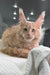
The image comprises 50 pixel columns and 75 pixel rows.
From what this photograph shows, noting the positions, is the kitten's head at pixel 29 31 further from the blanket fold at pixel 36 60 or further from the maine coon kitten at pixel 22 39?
the blanket fold at pixel 36 60

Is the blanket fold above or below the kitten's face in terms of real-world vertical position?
below

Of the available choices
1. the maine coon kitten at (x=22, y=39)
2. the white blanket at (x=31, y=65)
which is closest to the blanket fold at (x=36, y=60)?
the white blanket at (x=31, y=65)

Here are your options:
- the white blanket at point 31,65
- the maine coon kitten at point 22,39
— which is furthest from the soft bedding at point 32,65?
the maine coon kitten at point 22,39

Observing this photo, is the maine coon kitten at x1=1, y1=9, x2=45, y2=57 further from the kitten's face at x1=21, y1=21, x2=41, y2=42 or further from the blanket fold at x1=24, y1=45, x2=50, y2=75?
the blanket fold at x1=24, y1=45, x2=50, y2=75

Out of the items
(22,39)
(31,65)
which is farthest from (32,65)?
(22,39)

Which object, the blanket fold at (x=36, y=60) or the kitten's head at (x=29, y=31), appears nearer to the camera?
the blanket fold at (x=36, y=60)

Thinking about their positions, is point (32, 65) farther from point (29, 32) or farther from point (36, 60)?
point (29, 32)

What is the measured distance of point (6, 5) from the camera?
1.66 meters

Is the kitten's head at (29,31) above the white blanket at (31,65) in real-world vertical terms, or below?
above

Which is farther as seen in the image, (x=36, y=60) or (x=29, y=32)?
(x=29, y=32)

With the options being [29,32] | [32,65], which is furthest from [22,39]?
[32,65]

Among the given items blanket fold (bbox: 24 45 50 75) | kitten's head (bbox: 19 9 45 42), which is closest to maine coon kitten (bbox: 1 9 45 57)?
kitten's head (bbox: 19 9 45 42)

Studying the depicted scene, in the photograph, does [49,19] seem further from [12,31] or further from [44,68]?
[44,68]

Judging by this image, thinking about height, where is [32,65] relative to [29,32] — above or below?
below
